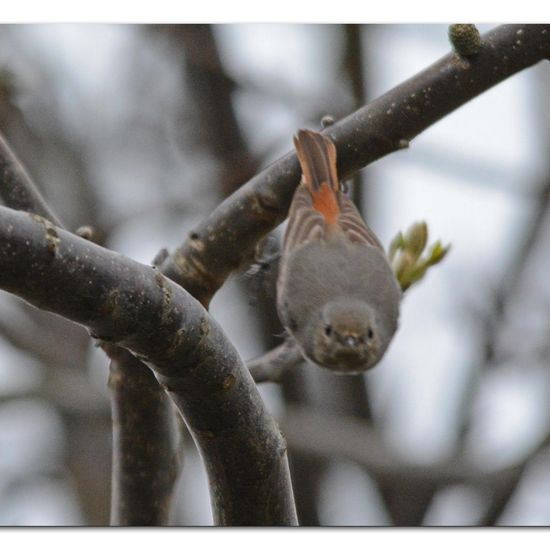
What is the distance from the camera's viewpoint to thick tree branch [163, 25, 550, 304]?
1.88 meters

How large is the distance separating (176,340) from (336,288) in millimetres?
897

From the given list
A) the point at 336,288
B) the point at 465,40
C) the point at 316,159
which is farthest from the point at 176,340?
the point at 336,288

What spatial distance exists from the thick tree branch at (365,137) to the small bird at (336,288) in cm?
14

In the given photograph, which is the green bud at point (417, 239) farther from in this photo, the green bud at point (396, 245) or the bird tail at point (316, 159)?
the bird tail at point (316, 159)

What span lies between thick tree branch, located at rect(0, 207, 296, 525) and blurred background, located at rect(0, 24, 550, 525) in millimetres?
664

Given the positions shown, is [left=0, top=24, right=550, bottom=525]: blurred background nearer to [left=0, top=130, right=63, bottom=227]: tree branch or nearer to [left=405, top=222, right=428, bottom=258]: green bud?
[left=405, top=222, right=428, bottom=258]: green bud

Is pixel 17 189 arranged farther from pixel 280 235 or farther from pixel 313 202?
pixel 280 235

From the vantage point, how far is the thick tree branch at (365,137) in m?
1.88

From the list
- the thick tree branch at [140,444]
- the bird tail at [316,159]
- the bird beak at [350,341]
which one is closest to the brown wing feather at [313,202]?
the bird tail at [316,159]

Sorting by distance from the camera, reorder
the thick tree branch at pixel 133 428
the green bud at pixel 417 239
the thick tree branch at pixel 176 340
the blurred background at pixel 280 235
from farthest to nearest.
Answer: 1. the blurred background at pixel 280 235
2. the green bud at pixel 417 239
3. the thick tree branch at pixel 133 428
4. the thick tree branch at pixel 176 340

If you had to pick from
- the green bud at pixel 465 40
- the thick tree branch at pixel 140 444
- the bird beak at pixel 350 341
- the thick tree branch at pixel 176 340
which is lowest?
the thick tree branch at pixel 176 340

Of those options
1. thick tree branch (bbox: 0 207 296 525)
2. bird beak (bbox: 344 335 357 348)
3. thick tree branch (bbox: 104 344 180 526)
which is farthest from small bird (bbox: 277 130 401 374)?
thick tree branch (bbox: 0 207 296 525)
